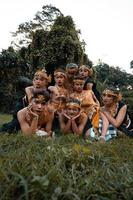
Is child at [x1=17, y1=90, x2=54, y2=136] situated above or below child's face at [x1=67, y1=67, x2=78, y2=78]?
below

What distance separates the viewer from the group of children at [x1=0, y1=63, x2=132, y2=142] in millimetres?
7746

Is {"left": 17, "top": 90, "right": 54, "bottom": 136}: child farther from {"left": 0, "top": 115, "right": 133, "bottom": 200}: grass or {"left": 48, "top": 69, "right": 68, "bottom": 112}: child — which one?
{"left": 0, "top": 115, "right": 133, "bottom": 200}: grass

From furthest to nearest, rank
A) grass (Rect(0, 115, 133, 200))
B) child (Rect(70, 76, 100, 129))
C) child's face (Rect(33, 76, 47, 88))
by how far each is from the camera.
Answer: child (Rect(70, 76, 100, 129)) < child's face (Rect(33, 76, 47, 88)) < grass (Rect(0, 115, 133, 200))

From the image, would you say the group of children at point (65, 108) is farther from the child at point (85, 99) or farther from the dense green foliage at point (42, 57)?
the dense green foliage at point (42, 57)

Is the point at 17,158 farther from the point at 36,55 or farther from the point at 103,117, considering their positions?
the point at 36,55

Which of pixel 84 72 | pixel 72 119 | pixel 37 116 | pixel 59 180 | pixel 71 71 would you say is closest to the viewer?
pixel 59 180

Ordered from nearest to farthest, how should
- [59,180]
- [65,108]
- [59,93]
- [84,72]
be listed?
1. [59,180]
2. [65,108]
3. [59,93]
4. [84,72]

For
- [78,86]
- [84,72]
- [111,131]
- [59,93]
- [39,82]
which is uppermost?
[84,72]

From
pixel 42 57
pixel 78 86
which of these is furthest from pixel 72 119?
pixel 42 57

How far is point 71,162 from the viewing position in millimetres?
3748

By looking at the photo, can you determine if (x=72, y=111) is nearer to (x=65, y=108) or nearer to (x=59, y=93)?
(x=65, y=108)

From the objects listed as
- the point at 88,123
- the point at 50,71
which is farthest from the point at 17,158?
the point at 50,71

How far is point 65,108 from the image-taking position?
27.8 ft

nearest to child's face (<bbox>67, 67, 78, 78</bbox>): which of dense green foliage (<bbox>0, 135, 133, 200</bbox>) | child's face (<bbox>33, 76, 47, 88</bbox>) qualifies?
child's face (<bbox>33, 76, 47, 88</bbox>)
